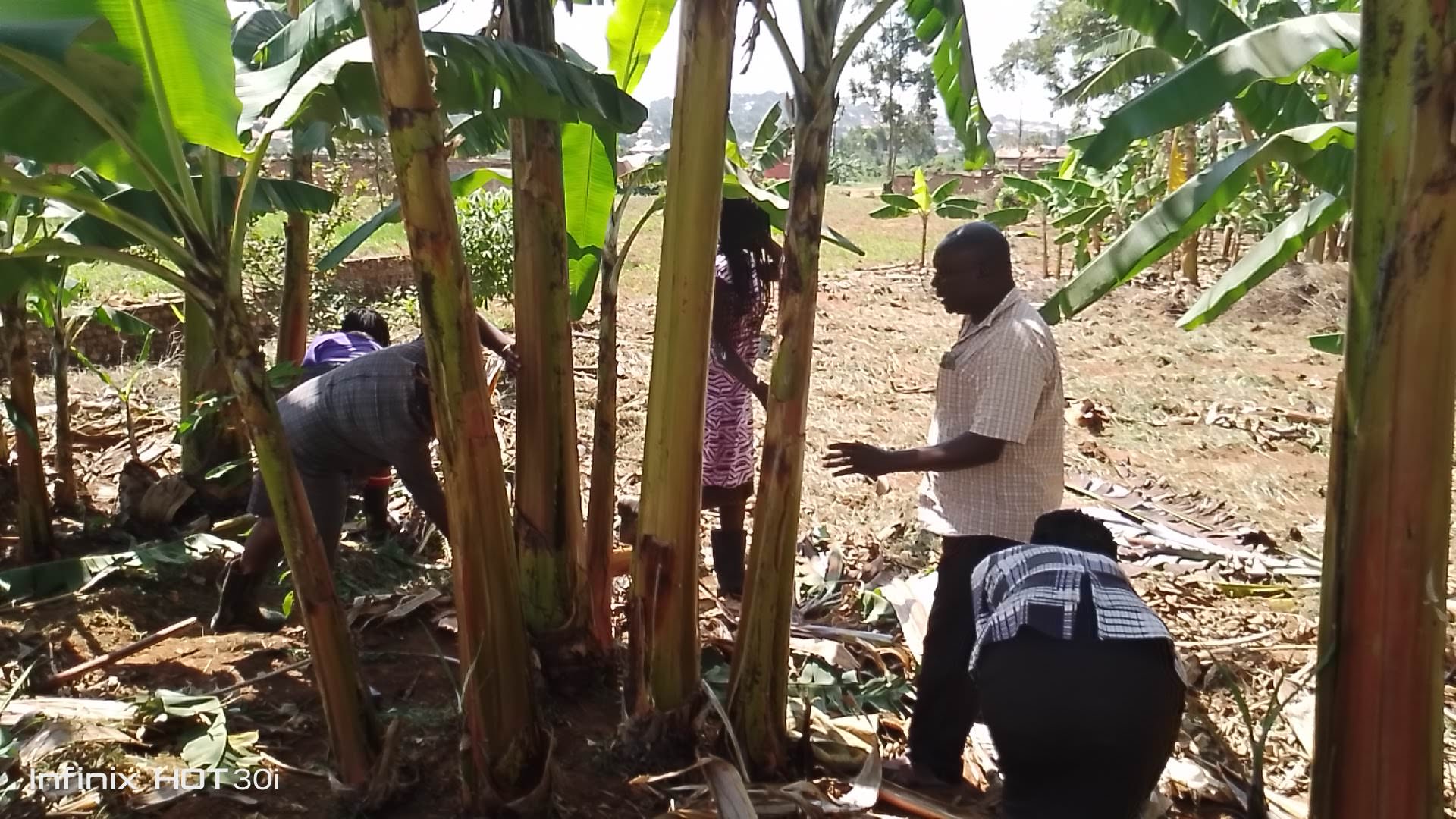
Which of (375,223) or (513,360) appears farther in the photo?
(375,223)

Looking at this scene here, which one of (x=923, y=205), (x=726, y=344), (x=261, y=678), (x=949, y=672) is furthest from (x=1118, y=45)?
(x=261, y=678)

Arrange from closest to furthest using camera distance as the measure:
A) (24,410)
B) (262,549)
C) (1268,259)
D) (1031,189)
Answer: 1. (1268,259)
2. (262,549)
3. (24,410)
4. (1031,189)

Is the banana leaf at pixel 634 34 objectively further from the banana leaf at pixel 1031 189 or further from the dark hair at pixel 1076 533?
the banana leaf at pixel 1031 189

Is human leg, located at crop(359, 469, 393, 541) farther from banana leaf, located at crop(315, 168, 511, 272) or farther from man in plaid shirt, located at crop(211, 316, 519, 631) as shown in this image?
banana leaf, located at crop(315, 168, 511, 272)

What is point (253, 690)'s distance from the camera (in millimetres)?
3059

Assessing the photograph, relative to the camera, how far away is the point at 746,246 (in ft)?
12.0

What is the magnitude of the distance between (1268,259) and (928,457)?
61.4 inches

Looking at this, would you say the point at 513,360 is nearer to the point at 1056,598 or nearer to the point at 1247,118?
the point at 1056,598

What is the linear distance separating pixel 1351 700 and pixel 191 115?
265 centimetres

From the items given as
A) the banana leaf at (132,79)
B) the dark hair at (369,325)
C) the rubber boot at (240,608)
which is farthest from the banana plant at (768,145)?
the banana leaf at (132,79)

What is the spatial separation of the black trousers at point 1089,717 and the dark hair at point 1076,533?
0.30 metres

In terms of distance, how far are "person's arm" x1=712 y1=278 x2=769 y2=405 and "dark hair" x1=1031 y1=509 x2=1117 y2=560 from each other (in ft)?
5.55

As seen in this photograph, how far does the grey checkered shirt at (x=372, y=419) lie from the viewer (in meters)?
3.11

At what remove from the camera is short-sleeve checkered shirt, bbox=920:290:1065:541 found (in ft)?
7.95
